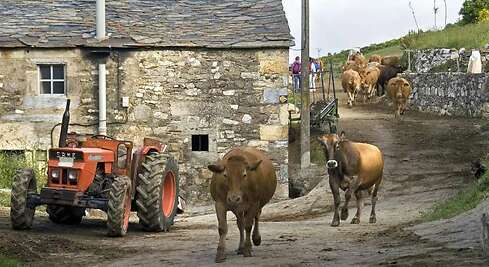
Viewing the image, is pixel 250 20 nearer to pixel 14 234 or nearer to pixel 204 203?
pixel 204 203

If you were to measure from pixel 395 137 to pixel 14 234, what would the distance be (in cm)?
1668

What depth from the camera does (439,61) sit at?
130 feet

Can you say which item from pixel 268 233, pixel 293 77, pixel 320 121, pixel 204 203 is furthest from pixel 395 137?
pixel 268 233

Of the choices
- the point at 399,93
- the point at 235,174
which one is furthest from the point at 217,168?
the point at 399,93

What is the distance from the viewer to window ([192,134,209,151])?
26.0 metres

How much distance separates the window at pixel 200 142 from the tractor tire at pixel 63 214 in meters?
8.17

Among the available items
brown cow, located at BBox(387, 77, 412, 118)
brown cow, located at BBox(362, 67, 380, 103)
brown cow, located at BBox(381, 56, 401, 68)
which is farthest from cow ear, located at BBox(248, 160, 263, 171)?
brown cow, located at BBox(381, 56, 401, 68)

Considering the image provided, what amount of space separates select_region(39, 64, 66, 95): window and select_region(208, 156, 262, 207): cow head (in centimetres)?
1378

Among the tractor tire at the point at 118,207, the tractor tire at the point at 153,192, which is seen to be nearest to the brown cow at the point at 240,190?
the tractor tire at the point at 118,207

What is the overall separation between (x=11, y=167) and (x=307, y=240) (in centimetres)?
1198

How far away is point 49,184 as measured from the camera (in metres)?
16.4

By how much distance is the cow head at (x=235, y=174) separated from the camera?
1265 centimetres

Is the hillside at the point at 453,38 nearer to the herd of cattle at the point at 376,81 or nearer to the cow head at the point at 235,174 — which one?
the herd of cattle at the point at 376,81

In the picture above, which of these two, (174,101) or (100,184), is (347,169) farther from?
(174,101)
